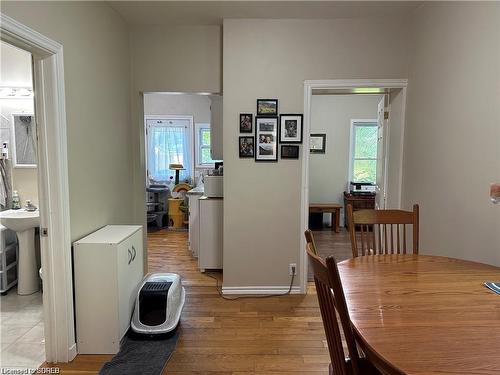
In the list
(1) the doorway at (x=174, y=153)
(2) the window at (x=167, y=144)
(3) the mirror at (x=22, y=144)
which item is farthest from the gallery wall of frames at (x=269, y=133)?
(2) the window at (x=167, y=144)

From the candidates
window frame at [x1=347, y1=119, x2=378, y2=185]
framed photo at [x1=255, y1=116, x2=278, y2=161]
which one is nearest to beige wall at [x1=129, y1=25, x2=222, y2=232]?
framed photo at [x1=255, y1=116, x2=278, y2=161]

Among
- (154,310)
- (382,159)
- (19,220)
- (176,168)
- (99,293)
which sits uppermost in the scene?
(382,159)

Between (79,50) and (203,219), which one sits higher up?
(79,50)

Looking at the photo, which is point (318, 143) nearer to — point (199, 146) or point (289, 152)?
point (199, 146)

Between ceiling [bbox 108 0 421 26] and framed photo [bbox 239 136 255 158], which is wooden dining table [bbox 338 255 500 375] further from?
ceiling [bbox 108 0 421 26]

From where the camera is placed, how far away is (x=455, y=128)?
2.23 metres

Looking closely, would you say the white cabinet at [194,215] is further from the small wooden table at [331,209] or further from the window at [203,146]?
the small wooden table at [331,209]

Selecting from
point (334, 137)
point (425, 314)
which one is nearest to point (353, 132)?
point (334, 137)

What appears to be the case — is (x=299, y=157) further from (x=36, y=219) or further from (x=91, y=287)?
(x=36, y=219)

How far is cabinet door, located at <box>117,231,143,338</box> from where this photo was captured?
2291 mm

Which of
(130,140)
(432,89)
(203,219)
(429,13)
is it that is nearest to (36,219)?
(130,140)

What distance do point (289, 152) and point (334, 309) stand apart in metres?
2.22

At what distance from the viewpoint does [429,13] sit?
266 cm

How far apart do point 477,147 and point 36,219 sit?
11.7 feet
